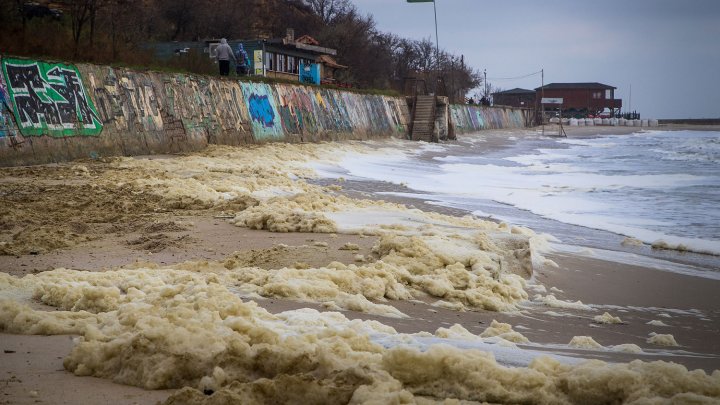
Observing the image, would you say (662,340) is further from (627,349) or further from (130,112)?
(130,112)

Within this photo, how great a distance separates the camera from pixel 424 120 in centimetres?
4462

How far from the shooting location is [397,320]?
5.77 m

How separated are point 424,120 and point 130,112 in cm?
2728

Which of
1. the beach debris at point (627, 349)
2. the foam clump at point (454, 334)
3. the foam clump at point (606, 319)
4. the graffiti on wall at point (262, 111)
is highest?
the graffiti on wall at point (262, 111)

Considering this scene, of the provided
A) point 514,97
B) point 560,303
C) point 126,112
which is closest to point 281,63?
point 126,112

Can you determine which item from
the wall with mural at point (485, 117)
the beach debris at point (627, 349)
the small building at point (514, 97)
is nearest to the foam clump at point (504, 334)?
the beach debris at point (627, 349)

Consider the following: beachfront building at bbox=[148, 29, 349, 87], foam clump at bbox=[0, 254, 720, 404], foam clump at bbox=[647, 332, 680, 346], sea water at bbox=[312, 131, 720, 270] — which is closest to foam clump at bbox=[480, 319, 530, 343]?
foam clump at bbox=[0, 254, 720, 404]

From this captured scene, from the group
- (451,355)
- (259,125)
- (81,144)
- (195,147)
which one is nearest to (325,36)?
(259,125)

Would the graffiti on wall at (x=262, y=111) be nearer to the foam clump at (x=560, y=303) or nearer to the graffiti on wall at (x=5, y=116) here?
the graffiti on wall at (x=5, y=116)

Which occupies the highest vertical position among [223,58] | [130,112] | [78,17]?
[78,17]

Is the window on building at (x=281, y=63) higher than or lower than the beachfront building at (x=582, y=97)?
higher

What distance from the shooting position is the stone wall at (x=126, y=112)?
1562 cm

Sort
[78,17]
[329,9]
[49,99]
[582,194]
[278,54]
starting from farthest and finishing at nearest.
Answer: [329,9] → [278,54] → [78,17] → [582,194] → [49,99]

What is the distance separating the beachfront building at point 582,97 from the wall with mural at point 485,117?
1439 inches
